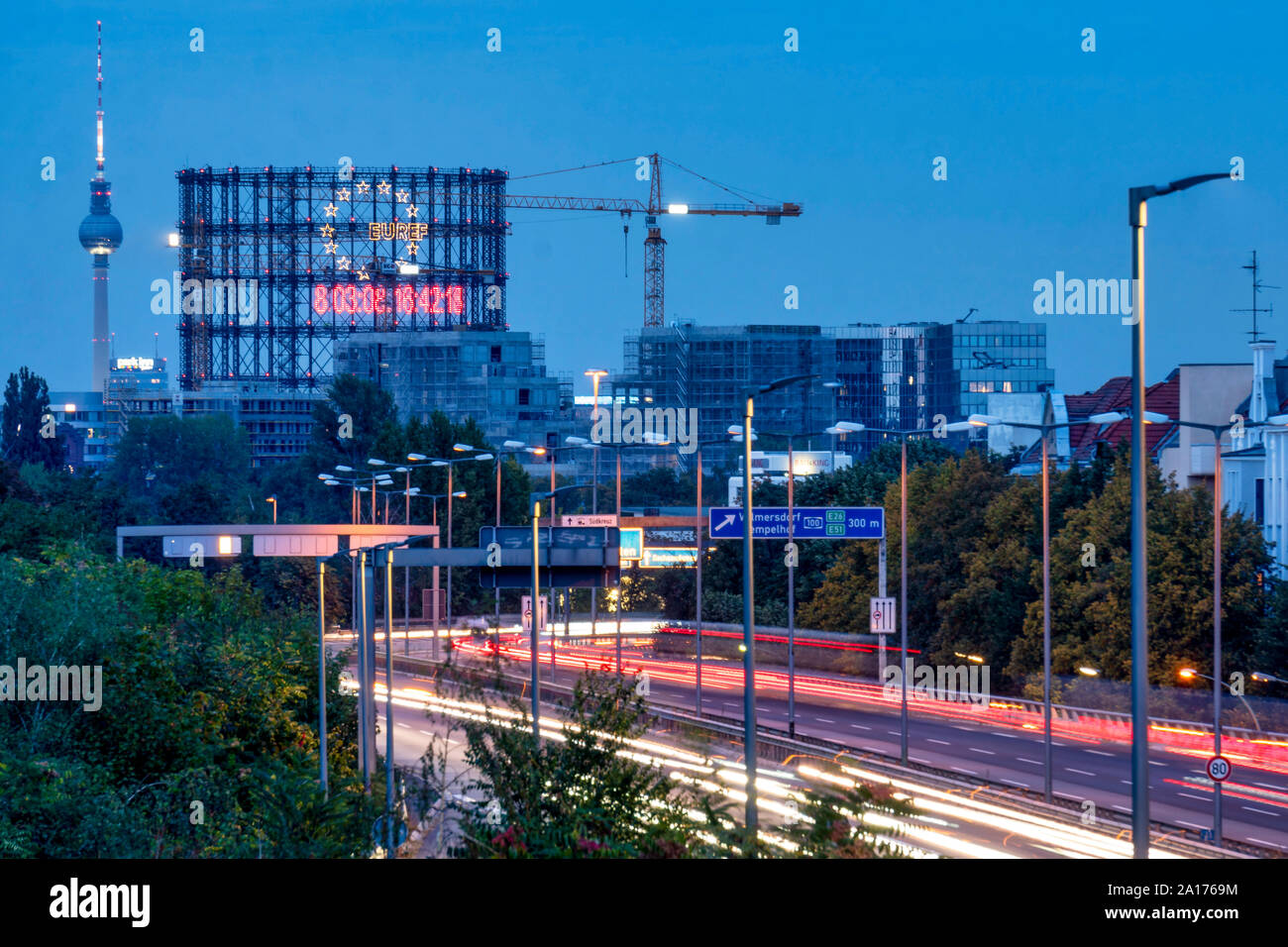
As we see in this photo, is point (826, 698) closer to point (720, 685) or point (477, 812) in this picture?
point (720, 685)

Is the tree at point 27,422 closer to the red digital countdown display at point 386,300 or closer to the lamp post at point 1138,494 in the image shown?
the red digital countdown display at point 386,300

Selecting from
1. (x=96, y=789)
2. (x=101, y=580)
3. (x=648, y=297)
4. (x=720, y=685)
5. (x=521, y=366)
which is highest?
(x=648, y=297)

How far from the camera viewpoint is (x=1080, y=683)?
4719cm

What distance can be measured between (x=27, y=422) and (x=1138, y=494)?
367 ft

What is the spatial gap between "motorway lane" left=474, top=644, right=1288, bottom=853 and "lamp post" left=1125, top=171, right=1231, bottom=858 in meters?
15.9

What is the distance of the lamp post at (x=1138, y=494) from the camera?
44.7 feet

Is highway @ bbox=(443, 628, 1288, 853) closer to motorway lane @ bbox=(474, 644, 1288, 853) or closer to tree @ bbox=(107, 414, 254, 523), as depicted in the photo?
motorway lane @ bbox=(474, 644, 1288, 853)

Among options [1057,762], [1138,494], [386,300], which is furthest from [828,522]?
[386,300]

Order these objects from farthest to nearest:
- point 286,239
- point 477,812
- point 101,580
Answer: point 286,239
point 101,580
point 477,812

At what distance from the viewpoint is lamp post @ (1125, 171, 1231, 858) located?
44.7 ft
